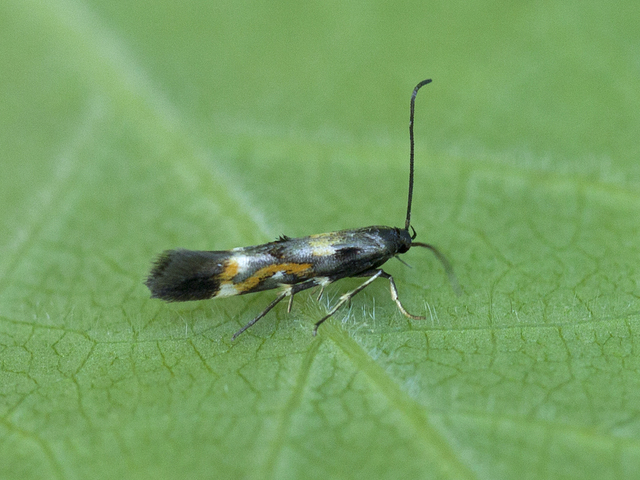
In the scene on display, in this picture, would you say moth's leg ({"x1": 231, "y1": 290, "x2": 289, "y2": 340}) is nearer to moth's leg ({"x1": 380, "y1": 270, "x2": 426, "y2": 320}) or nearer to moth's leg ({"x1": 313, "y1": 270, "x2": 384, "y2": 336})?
moth's leg ({"x1": 313, "y1": 270, "x2": 384, "y2": 336})

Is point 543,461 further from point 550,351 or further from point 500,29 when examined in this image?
point 500,29

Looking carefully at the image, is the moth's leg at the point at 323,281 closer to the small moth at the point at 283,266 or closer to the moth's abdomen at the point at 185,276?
the small moth at the point at 283,266

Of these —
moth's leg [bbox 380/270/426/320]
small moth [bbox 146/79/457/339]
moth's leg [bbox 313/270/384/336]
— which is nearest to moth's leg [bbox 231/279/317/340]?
small moth [bbox 146/79/457/339]

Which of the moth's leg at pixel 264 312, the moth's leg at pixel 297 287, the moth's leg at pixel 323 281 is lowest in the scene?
the moth's leg at pixel 264 312

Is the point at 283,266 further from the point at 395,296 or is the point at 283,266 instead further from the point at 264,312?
the point at 395,296

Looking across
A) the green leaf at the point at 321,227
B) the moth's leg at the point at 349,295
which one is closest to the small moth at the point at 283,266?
the moth's leg at the point at 349,295

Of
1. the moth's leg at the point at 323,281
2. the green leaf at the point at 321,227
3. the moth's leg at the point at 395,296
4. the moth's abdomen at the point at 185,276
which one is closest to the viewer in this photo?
the green leaf at the point at 321,227

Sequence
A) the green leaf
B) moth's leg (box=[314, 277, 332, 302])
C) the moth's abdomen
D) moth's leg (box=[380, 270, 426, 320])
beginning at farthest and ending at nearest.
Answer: moth's leg (box=[314, 277, 332, 302]) < moth's leg (box=[380, 270, 426, 320]) < the moth's abdomen < the green leaf
